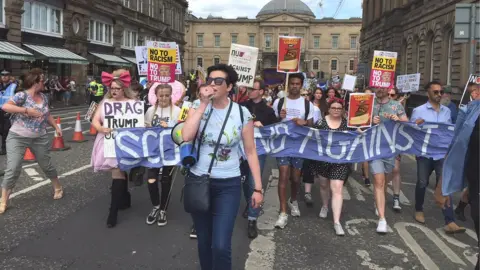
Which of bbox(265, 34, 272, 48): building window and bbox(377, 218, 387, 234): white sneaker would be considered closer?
bbox(377, 218, 387, 234): white sneaker

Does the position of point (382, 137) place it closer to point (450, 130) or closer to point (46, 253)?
point (450, 130)

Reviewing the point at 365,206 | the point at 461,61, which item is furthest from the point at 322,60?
the point at 365,206

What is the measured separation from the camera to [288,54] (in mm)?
6516

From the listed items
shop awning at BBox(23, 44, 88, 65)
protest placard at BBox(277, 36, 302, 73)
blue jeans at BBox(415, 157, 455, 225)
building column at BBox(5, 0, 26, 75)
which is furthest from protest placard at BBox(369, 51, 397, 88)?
shop awning at BBox(23, 44, 88, 65)

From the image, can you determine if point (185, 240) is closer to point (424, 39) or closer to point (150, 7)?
point (424, 39)

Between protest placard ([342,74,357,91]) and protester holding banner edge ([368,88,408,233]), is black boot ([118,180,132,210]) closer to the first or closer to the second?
protester holding banner edge ([368,88,408,233])

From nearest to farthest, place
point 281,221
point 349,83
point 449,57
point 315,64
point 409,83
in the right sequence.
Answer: point 281,221 → point 409,83 → point 349,83 → point 449,57 → point 315,64

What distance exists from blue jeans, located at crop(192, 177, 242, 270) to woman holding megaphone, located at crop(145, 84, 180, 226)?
7.28ft

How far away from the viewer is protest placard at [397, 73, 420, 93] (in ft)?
42.0

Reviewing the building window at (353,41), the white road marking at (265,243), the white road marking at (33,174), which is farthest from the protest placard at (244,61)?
the building window at (353,41)

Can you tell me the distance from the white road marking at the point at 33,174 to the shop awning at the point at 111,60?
94.3 ft

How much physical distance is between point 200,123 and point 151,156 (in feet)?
8.90

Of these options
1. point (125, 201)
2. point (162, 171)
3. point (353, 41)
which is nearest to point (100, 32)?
point (125, 201)

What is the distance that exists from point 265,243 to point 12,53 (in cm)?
2258
